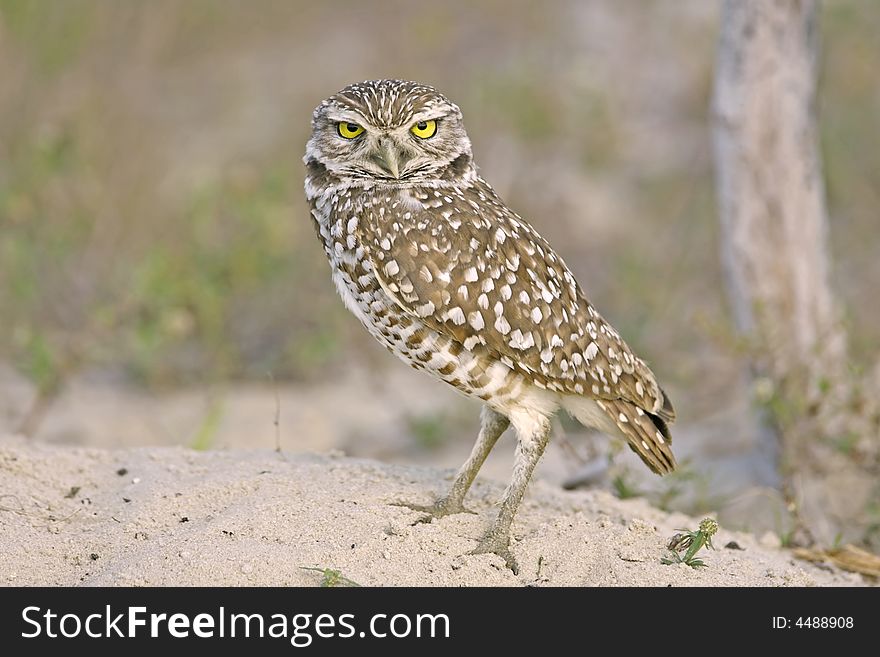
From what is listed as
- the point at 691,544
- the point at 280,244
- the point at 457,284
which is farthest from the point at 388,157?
the point at 280,244

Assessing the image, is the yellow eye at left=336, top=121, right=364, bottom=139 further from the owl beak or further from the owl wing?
the owl wing

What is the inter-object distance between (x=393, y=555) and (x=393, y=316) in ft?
2.94

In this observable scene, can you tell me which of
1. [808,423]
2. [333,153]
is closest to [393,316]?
[333,153]

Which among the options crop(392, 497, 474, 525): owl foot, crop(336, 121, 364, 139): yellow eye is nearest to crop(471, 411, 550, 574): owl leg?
crop(392, 497, 474, 525): owl foot

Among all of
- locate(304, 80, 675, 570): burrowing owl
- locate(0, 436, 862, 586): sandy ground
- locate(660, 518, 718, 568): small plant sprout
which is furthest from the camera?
locate(304, 80, 675, 570): burrowing owl

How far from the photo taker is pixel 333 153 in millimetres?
4613

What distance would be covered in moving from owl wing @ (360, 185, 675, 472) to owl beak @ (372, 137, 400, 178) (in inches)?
7.7

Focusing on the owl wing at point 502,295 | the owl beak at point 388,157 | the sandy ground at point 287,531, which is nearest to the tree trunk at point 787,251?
the sandy ground at point 287,531

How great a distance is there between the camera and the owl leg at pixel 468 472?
15.4 feet

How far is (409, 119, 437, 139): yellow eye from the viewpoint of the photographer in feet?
14.9

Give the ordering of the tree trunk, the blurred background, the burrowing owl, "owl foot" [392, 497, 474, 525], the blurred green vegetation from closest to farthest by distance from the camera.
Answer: the burrowing owl → "owl foot" [392, 497, 474, 525] → the tree trunk → the blurred background → the blurred green vegetation

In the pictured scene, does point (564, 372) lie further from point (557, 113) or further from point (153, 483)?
point (557, 113)

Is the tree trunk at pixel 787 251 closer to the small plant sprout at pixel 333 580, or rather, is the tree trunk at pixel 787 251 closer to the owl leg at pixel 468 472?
the owl leg at pixel 468 472

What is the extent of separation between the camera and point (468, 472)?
15.6 feet
